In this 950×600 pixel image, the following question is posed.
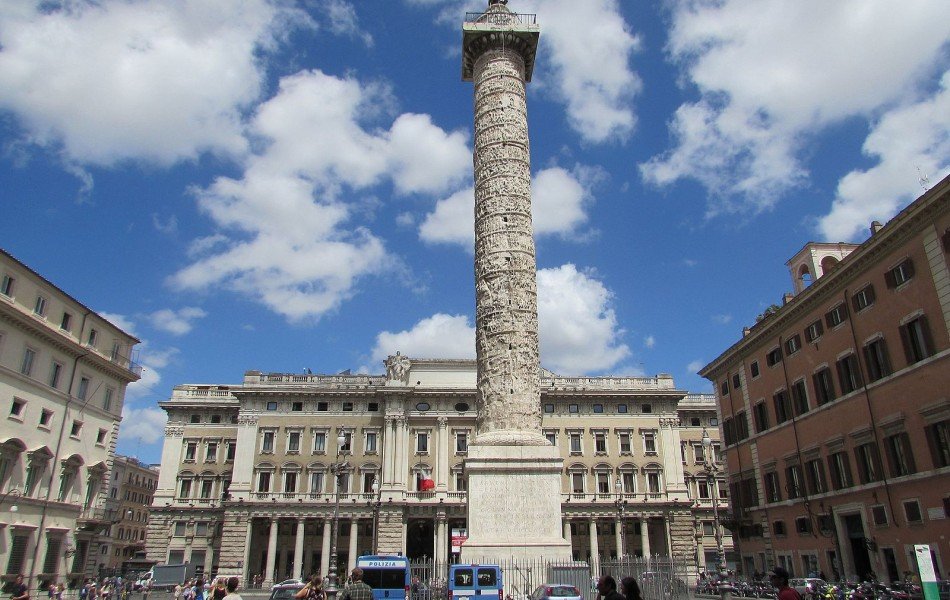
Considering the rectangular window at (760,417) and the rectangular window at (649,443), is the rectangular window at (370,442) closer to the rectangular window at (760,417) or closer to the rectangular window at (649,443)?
the rectangular window at (649,443)

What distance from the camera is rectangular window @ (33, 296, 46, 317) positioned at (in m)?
23.2

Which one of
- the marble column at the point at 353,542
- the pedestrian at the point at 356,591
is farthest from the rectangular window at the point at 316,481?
the pedestrian at the point at 356,591

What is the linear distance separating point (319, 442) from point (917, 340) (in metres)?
30.4

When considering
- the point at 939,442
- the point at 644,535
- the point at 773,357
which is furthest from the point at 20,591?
the point at 644,535

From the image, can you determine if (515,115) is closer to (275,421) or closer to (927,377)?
(927,377)

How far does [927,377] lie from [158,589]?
25627 millimetres

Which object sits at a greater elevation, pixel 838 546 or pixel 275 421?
pixel 275 421

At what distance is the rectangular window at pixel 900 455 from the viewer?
1739cm

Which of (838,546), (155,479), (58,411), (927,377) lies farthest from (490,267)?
(155,479)

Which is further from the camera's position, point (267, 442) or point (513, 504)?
point (267, 442)

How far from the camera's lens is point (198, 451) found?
4056 centimetres

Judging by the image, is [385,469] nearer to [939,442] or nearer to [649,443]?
[649,443]

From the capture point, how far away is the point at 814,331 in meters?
22.2

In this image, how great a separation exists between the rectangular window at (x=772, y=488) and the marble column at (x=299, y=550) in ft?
77.3
